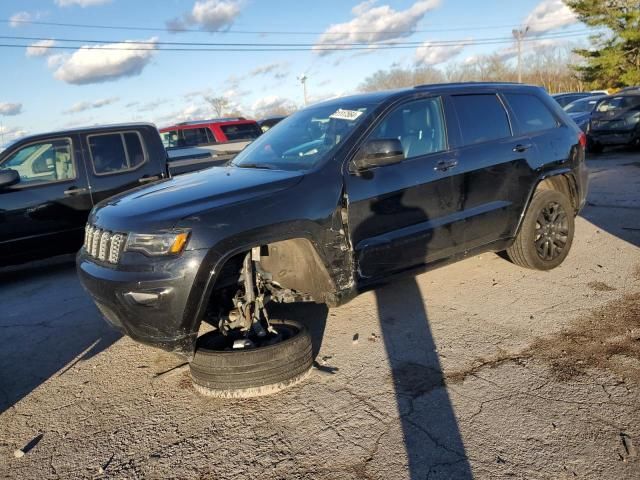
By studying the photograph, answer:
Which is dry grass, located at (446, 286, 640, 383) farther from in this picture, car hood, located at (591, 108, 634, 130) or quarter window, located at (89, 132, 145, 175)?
car hood, located at (591, 108, 634, 130)

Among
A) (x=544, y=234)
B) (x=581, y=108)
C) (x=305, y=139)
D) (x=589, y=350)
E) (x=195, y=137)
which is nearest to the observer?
(x=589, y=350)

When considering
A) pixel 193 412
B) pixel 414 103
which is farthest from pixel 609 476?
pixel 414 103

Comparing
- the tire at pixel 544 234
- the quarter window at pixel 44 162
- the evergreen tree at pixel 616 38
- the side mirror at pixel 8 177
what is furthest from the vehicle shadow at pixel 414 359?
the evergreen tree at pixel 616 38

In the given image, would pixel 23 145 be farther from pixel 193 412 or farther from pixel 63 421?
pixel 193 412

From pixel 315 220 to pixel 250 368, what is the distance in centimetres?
102

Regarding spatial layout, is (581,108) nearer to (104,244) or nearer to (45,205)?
(45,205)

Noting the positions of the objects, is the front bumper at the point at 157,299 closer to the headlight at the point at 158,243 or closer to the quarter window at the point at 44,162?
the headlight at the point at 158,243

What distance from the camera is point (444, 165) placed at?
13.1 ft

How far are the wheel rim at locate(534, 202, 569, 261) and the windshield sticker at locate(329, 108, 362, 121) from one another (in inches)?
83.6

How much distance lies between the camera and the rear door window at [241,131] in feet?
44.5

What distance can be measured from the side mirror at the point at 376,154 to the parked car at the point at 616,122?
13.0 meters

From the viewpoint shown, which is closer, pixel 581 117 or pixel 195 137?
pixel 195 137

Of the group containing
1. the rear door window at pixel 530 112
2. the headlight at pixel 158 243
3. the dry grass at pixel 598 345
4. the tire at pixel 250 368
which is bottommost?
the dry grass at pixel 598 345

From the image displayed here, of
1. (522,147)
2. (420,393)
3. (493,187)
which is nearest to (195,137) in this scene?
(522,147)
